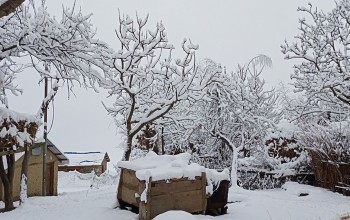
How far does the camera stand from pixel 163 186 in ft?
24.3

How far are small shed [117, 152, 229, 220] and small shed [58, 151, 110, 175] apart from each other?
99.3 feet

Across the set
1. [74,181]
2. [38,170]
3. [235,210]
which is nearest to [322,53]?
[235,210]

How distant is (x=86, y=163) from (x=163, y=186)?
32.4 meters

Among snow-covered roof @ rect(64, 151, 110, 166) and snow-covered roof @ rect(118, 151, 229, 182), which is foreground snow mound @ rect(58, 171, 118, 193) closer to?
snow-covered roof @ rect(64, 151, 110, 166)

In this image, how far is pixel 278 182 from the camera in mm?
15070

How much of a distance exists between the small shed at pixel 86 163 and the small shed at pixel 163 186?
30.3 metres

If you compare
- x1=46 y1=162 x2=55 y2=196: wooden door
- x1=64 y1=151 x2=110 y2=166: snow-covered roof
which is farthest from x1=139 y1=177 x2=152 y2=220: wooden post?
x1=64 y1=151 x2=110 y2=166: snow-covered roof

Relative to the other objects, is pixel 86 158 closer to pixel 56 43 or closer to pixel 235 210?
pixel 235 210

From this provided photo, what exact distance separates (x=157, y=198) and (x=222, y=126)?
1239cm

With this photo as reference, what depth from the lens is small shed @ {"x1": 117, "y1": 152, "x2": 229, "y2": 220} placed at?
23.7ft

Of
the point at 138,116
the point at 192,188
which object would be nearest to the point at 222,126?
the point at 138,116

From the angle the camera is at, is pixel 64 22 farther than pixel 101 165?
No

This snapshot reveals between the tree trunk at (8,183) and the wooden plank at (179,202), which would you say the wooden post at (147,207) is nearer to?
the wooden plank at (179,202)

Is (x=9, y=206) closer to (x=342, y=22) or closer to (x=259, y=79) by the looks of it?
(x=342, y=22)
